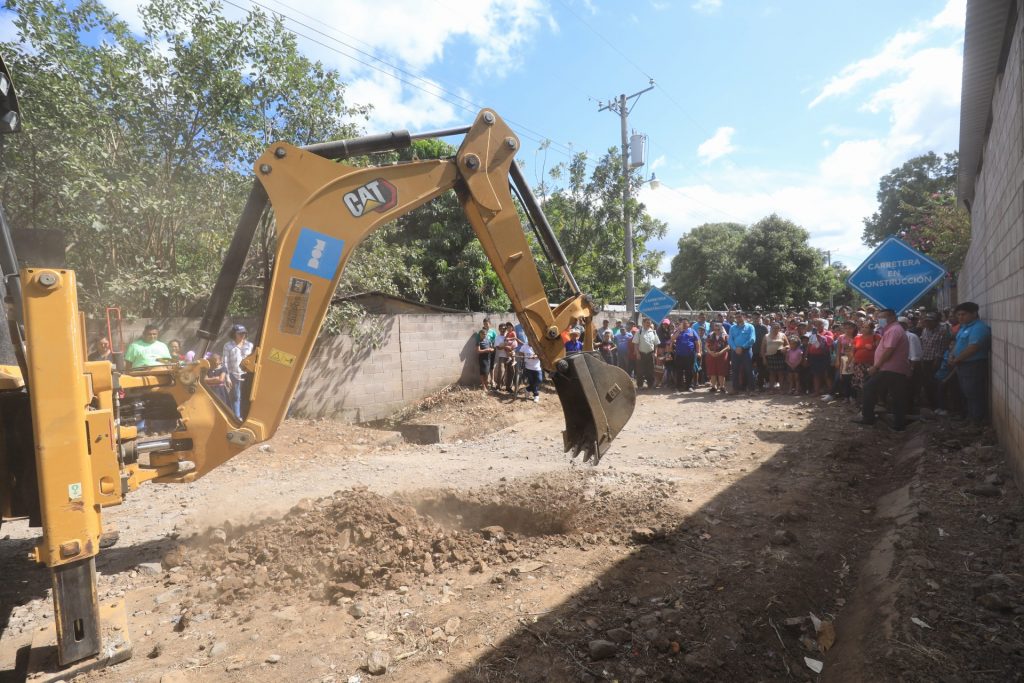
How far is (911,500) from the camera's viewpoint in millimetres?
4883

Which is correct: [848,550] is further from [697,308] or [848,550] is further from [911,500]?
[697,308]

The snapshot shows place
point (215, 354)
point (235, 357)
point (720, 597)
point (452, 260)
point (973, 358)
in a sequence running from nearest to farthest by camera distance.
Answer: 1. point (720, 597)
2. point (973, 358)
3. point (215, 354)
4. point (235, 357)
5. point (452, 260)

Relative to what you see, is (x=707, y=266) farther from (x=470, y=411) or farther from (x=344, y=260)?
(x=344, y=260)

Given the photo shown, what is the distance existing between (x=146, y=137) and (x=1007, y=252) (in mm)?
11095

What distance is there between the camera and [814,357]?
1086 centimetres

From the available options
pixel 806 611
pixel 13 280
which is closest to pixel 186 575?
pixel 13 280

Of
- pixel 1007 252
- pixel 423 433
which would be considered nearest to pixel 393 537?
pixel 423 433

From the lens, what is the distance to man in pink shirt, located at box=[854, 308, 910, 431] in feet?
25.1

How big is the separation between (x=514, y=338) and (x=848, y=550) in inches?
353

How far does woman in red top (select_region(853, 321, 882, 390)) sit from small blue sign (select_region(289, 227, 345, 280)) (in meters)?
Answer: 8.10

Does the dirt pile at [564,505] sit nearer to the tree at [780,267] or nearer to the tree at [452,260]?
the tree at [452,260]

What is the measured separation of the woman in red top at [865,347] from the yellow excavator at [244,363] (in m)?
6.12

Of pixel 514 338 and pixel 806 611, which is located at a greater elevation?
pixel 514 338

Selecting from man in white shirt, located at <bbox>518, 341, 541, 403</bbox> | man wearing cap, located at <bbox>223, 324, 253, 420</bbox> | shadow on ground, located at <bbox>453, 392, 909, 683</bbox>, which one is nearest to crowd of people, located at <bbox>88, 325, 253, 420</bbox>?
man wearing cap, located at <bbox>223, 324, 253, 420</bbox>
